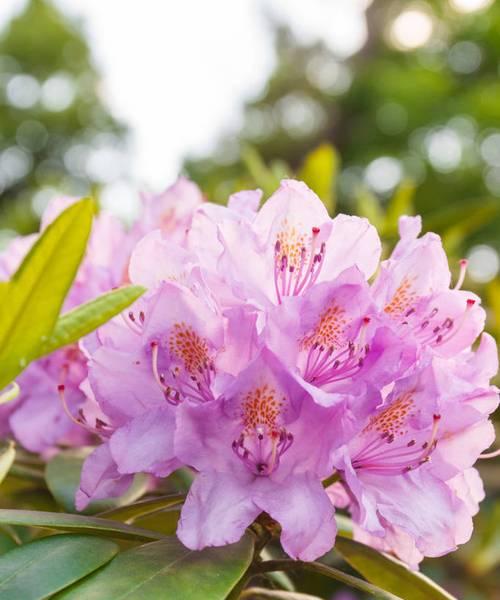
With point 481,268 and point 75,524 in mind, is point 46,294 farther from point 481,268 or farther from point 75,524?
point 481,268

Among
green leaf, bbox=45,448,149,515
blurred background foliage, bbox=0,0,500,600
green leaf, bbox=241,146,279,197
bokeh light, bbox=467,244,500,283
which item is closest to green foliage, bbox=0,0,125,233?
blurred background foliage, bbox=0,0,500,600

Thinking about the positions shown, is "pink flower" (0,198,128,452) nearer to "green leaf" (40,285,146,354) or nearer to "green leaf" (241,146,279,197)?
"green leaf" (40,285,146,354)

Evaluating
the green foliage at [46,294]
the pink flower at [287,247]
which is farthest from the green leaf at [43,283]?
the pink flower at [287,247]

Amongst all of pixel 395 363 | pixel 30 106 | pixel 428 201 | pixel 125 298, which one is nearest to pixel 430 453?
pixel 395 363

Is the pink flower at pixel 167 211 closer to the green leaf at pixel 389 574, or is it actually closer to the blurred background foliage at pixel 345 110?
the green leaf at pixel 389 574

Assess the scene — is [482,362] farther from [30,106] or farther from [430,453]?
[30,106]

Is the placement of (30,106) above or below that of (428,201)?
above

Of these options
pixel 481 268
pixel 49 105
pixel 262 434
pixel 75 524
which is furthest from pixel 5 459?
pixel 49 105
